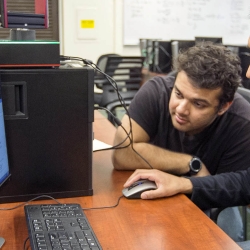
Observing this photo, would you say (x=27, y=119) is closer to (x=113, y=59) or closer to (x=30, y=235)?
(x=30, y=235)

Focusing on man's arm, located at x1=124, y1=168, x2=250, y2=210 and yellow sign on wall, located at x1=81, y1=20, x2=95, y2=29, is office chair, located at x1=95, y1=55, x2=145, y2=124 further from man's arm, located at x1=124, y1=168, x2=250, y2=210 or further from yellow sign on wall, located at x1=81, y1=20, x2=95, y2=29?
man's arm, located at x1=124, y1=168, x2=250, y2=210

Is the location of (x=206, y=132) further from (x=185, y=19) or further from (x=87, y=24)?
(x=185, y=19)

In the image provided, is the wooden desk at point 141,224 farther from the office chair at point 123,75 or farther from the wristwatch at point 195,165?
the office chair at point 123,75

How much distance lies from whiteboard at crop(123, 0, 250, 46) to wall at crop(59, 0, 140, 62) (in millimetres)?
108

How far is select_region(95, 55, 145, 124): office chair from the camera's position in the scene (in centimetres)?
332

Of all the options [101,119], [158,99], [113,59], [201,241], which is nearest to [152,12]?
[113,59]

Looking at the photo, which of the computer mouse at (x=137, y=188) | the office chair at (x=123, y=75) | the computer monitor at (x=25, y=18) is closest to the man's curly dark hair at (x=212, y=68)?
the computer mouse at (x=137, y=188)

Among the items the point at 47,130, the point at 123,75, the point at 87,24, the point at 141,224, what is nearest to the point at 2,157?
the point at 47,130

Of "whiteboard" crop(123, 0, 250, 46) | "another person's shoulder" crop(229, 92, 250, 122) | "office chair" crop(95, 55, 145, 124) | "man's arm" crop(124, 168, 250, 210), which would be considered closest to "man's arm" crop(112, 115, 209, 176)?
"man's arm" crop(124, 168, 250, 210)

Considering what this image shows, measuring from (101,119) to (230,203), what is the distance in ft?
3.15

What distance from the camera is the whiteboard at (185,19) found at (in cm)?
459

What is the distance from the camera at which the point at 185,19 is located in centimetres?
478

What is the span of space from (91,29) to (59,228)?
380 cm

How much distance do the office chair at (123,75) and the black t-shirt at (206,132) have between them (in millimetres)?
1667
